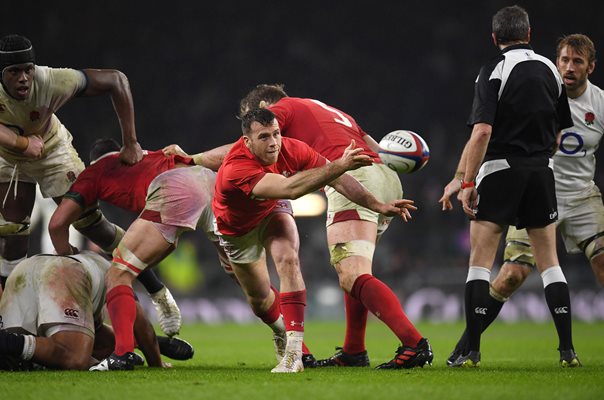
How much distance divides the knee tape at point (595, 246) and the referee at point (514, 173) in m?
0.86

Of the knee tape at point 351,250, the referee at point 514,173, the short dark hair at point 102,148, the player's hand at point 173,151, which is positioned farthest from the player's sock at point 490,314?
the short dark hair at point 102,148

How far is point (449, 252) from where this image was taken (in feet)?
68.5

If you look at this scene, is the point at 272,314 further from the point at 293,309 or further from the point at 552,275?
the point at 552,275

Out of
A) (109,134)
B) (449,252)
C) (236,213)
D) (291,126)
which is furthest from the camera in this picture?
(109,134)

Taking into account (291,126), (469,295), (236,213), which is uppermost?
(291,126)

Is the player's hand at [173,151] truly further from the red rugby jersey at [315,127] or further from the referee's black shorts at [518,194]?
the referee's black shorts at [518,194]

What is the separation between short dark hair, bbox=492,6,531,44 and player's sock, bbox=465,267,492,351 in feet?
5.02

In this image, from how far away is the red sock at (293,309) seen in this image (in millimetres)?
5558

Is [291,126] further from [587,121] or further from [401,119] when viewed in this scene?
[401,119]

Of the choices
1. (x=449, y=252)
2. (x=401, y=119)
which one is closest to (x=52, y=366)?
(x=449, y=252)

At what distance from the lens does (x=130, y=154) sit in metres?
6.64

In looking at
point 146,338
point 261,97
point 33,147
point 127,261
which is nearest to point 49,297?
point 127,261

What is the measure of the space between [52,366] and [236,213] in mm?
1524

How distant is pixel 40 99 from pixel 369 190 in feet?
8.30
